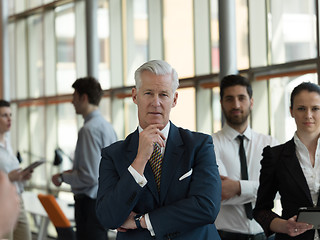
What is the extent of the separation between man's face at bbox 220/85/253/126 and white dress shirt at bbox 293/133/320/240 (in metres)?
0.76

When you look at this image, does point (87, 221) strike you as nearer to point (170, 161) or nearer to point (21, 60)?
point (170, 161)

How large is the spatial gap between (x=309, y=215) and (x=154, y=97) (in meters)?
0.99

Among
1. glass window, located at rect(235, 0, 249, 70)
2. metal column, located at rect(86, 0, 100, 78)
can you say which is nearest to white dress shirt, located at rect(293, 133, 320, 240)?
glass window, located at rect(235, 0, 249, 70)

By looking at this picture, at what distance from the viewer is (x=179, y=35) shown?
7.73 metres

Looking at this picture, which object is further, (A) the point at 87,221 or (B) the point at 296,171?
(A) the point at 87,221

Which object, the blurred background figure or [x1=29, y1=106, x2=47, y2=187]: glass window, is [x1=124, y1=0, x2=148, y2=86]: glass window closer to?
[x1=29, y1=106, x2=47, y2=187]: glass window

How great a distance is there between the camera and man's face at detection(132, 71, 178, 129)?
99.3 inches

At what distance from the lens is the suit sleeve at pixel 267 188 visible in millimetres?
3186

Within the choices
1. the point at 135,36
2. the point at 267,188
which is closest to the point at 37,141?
the point at 135,36

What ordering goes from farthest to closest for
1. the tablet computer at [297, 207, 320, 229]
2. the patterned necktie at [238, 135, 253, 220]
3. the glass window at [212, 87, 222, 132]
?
the glass window at [212, 87, 222, 132]
the patterned necktie at [238, 135, 253, 220]
the tablet computer at [297, 207, 320, 229]

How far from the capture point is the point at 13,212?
5.35 feet

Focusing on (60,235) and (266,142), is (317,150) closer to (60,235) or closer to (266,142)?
(266,142)

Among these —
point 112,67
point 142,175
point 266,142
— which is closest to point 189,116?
point 112,67

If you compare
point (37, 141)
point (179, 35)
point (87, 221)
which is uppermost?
point (179, 35)
